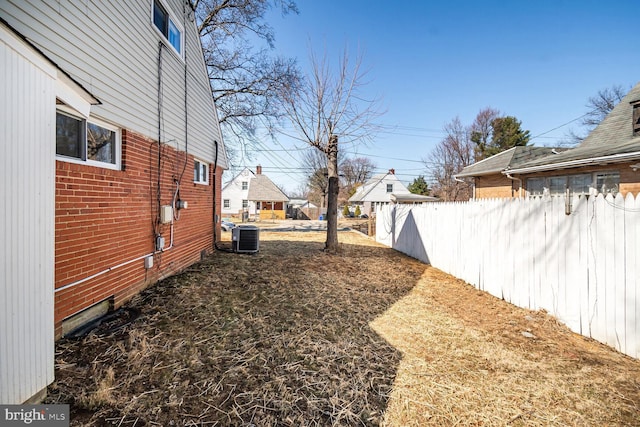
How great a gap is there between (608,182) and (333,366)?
10.3 meters

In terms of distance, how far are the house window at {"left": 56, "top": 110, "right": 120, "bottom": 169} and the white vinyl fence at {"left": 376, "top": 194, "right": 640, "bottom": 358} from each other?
20.1 feet

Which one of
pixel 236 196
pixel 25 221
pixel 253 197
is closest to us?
pixel 25 221

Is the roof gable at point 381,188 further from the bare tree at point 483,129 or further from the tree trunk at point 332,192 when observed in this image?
the tree trunk at point 332,192

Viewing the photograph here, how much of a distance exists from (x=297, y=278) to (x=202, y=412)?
3.87 meters

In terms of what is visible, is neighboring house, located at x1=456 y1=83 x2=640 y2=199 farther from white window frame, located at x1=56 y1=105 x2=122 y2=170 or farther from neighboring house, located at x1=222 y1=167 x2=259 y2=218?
neighboring house, located at x1=222 y1=167 x2=259 y2=218

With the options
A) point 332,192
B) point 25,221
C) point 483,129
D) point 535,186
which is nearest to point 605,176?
point 535,186

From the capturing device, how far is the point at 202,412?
2010mm

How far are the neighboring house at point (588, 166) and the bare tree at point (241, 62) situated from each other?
10424 mm

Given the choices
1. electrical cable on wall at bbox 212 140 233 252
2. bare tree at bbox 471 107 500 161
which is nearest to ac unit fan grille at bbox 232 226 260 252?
electrical cable on wall at bbox 212 140 233 252

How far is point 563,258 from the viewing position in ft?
12.0

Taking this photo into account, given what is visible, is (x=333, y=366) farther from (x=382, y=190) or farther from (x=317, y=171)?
(x=317, y=171)

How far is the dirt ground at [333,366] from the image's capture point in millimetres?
2020

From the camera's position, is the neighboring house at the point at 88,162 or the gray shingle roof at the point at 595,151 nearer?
the neighboring house at the point at 88,162

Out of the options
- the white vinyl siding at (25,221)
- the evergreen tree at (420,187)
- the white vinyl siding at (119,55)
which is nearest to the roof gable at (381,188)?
the evergreen tree at (420,187)
